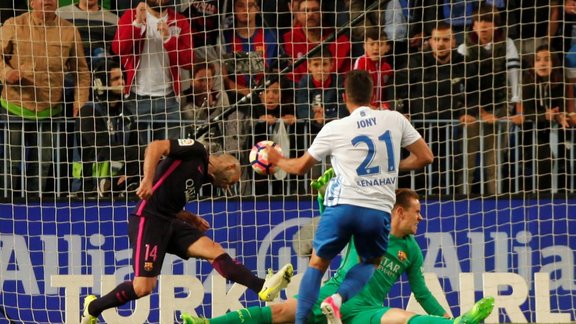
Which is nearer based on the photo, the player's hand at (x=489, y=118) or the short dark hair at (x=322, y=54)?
the player's hand at (x=489, y=118)

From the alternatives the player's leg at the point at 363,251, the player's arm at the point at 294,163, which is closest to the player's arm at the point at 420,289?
the player's leg at the point at 363,251

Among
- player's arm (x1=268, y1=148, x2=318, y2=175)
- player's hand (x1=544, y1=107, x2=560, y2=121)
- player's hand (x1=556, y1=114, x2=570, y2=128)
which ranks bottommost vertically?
player's arm (x1=268, y1=148, x2=318, y2=175)

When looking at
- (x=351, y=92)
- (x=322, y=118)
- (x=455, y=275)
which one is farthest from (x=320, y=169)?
(x=351, y=92)

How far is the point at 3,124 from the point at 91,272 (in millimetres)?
1499

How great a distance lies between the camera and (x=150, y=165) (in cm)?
1047

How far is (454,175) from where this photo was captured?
13.0 meters

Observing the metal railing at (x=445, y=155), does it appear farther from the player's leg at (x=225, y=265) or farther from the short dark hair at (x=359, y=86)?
the short dark hair at (x=359, y=86)

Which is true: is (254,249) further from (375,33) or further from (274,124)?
(375,33)

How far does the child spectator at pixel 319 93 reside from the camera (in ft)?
42.5

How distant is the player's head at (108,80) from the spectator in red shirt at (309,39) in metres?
1.51

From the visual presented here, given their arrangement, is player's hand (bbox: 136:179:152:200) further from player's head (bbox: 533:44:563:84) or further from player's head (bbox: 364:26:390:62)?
player's head (bbox: 533:44:563:84)

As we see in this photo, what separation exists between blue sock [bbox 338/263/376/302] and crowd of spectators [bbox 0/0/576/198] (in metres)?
3.31

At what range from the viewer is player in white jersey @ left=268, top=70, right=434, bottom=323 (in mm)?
9375

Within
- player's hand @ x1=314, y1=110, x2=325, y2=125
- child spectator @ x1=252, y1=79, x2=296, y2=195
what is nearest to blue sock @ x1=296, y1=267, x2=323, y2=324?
child spectator @ x1=252, y1=79, x2=296, y2=195
